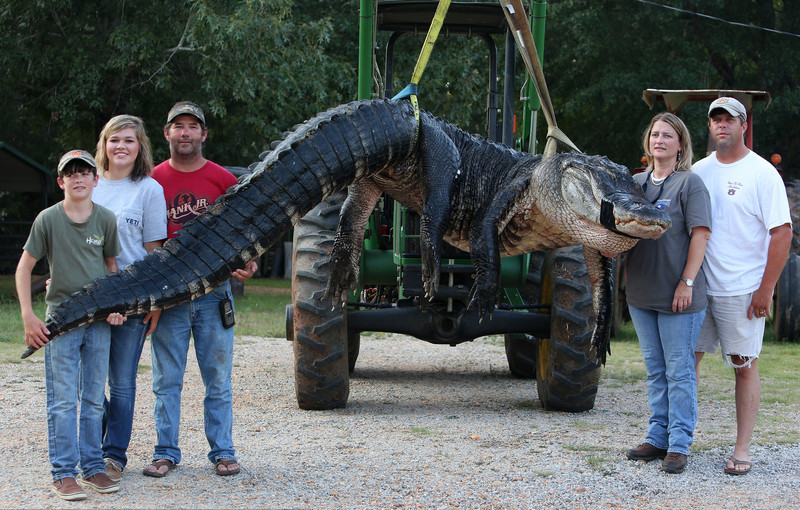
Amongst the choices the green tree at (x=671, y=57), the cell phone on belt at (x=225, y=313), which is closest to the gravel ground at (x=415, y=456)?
the cell phone on belt at (x=225, y=313)

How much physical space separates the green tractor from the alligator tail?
1.77 m

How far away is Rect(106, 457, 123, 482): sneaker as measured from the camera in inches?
171

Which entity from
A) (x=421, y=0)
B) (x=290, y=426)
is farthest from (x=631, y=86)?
(x=290, y=426)

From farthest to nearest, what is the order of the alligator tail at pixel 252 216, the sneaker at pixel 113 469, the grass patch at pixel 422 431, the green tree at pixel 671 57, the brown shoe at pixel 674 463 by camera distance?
the green tree at pixel 671 57 → the grass patch at pixel 422 431 → the brown shoe at pixel 674 463 → the sneaker at pixel 113 469 → the alligator tail at pixel 252 216

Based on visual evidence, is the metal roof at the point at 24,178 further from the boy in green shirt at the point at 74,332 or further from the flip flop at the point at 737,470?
the flip flop at the point at 737,470

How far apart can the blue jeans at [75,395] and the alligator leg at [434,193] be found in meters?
1.63

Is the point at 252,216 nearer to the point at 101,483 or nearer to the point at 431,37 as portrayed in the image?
the point at 431,37

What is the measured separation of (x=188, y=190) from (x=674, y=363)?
2903 millimetres

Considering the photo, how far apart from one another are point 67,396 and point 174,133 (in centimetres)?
148

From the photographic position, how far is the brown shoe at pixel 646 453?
A: 16.2ft

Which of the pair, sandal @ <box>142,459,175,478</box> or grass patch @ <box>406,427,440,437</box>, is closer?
sandal @ <box>142,459,175,478</box>

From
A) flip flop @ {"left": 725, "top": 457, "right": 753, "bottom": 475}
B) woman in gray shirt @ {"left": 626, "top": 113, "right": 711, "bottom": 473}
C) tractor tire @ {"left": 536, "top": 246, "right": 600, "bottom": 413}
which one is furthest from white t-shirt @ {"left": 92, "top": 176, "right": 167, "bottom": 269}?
flip flop @ {"left": 725, "top": 457, "right": 753, "bottom": 475}

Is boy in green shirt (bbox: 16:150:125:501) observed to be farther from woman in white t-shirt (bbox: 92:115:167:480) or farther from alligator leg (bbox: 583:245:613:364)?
alligator leg (bbox: 583:245:613:364)

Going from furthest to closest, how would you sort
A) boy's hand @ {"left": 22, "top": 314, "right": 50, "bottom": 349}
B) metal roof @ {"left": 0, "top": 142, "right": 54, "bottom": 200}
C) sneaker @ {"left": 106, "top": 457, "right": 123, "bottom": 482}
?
metal roof @ {"left": 0, "top": 142, "right": 54, "bottom": 200} → sneaker @ {"left": 106, "top": 457, "right": 123, "bottom": 482} → boy's hand @ {"left": 22, "top": 314, "right": 50, "bottom": 349}
